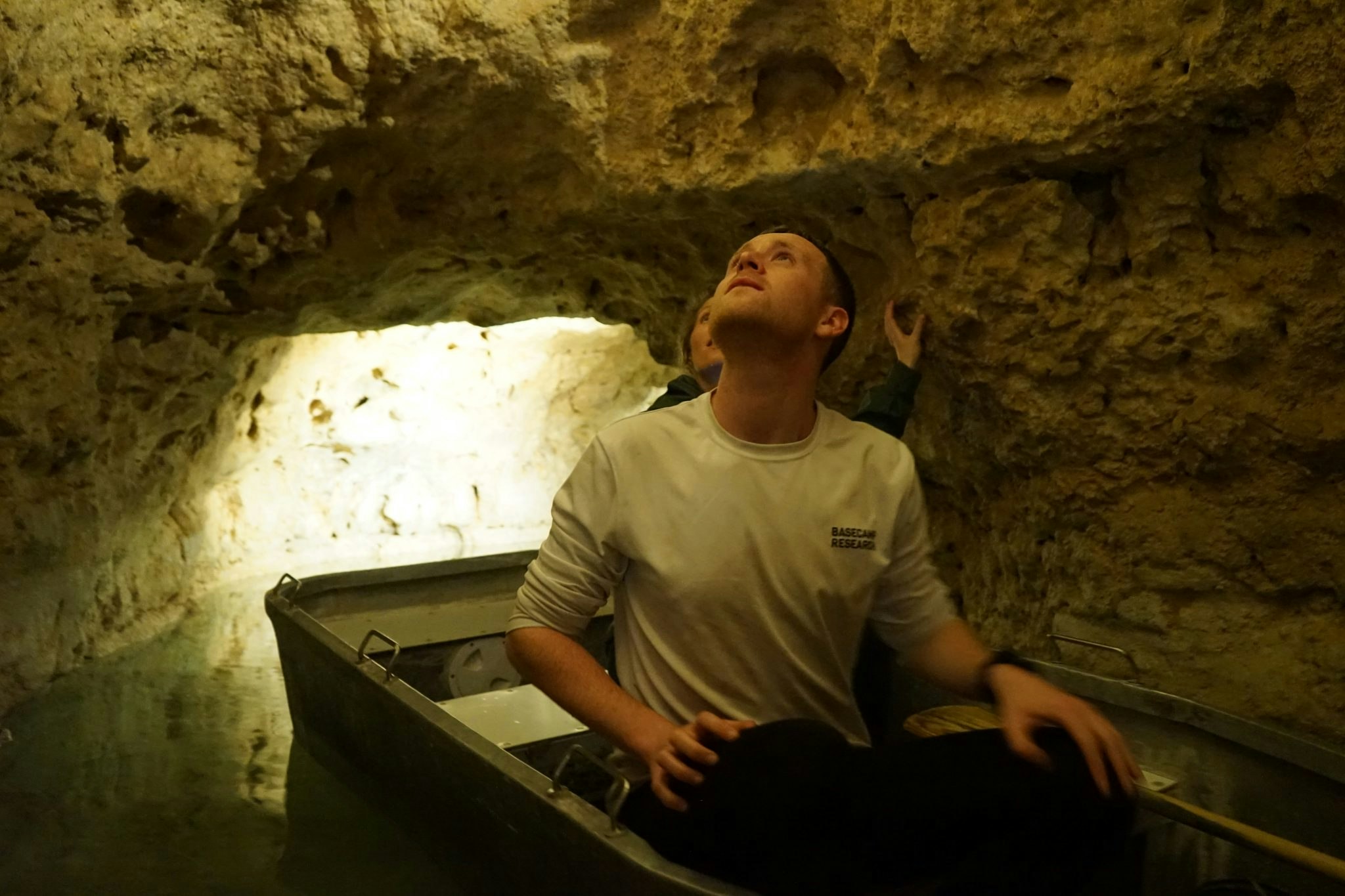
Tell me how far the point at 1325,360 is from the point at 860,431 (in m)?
1.00

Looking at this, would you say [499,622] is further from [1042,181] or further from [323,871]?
[1042,181]

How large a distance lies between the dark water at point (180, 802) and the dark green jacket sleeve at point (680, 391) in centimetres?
104

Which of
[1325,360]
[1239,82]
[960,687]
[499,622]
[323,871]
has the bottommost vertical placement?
[323,871]

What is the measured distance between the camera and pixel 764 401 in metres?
1.60

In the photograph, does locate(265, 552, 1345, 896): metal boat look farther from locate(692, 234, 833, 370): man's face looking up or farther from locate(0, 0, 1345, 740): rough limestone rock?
locate(692, 234, 833, 370): man's face looking up

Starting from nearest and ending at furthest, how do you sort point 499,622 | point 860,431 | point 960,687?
point 960,687, point 860,431, point 499,622

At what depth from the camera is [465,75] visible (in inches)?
117

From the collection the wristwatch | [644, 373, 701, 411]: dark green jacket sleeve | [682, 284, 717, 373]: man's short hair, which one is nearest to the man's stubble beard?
the wristwatch

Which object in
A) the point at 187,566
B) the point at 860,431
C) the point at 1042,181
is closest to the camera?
the point at 860,431

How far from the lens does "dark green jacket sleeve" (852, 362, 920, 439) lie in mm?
2473

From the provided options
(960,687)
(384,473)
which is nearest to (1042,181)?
(960,687)

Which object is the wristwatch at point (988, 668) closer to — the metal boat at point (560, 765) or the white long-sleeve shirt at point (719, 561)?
the white long-sleeve shirt at point (719, 561)

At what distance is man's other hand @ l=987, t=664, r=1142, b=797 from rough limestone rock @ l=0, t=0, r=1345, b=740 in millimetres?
1004

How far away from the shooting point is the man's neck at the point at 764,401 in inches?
62.9
